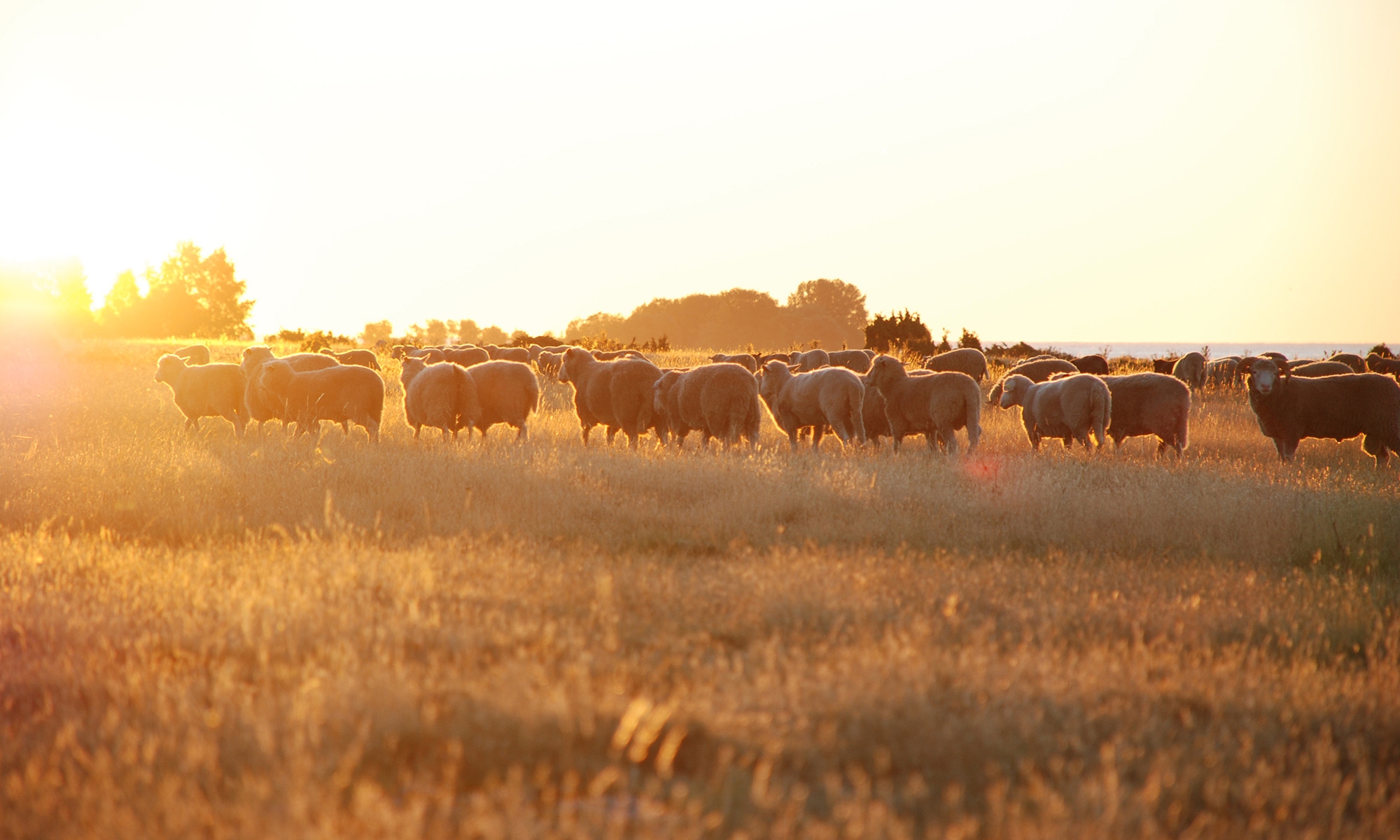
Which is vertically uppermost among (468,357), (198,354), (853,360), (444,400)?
(198,354)

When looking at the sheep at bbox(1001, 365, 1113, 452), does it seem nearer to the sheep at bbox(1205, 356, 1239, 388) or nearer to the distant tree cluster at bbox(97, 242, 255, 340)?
the sheep at bbox(1205, 356, 1239, 388)

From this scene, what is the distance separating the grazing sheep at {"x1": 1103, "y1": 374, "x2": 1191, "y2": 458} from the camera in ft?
50.4

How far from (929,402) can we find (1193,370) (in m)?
13.2

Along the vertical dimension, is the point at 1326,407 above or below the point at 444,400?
below

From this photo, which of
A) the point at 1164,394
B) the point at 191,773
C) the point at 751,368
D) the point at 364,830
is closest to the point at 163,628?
the point at 191,773

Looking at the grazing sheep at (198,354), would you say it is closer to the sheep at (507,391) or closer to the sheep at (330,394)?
the sheep at (330,394)

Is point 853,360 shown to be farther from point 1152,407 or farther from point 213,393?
point 213,393

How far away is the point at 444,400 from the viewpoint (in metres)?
16.1

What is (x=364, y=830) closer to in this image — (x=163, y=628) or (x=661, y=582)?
(x=163, y=628)

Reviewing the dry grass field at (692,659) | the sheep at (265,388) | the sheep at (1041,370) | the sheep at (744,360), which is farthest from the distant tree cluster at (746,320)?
the dry grass field at (692,659)

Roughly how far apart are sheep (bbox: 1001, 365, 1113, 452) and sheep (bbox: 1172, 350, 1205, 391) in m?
9.61

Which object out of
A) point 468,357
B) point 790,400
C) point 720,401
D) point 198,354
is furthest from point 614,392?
point 198,354

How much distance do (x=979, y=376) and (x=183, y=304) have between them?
86623 millimetres

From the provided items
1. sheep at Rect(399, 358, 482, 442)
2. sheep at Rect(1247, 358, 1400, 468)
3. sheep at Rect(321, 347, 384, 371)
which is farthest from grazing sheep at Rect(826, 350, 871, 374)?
sheep at Rect(321, 347, 384, 371)
